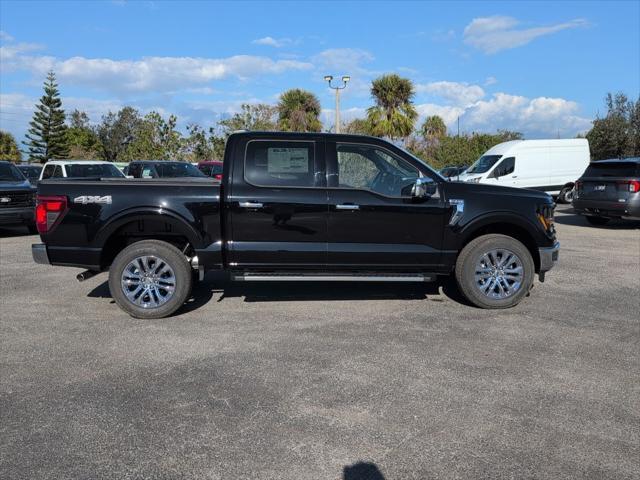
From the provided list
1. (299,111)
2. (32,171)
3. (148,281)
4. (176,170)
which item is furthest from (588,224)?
(299,111)

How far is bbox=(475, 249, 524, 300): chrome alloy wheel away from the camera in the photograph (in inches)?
233

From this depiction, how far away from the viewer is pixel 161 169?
1664 centimetres

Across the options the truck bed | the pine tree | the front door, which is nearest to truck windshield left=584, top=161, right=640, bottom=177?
the front door

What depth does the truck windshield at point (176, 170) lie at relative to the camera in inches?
653

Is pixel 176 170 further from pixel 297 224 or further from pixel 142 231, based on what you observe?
pixel 297 224

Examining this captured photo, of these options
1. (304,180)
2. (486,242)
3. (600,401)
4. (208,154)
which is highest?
(208,154)

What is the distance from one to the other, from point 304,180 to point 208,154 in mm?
34117

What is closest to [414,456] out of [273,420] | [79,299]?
[273,420]

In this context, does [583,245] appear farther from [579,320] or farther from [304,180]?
[304,180]

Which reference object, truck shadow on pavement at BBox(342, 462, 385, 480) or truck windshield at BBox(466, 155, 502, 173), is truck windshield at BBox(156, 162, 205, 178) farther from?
truck shadow on pavement at BBox(342, 462, 385, 480)

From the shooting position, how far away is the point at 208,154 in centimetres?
3841

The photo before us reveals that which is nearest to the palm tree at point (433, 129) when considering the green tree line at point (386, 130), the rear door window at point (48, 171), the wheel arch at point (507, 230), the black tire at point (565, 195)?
the green tree line at point (386, 130)

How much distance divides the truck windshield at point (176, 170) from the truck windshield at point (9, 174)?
14.3 ft

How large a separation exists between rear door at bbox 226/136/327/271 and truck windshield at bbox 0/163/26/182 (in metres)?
9.27
